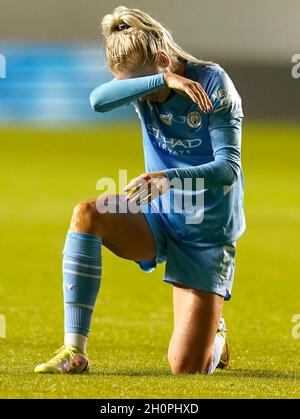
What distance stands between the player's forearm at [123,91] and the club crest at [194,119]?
25 centimetres

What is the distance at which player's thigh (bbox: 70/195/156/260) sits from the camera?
4852 millimetres

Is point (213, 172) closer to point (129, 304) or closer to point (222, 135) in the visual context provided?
point (222, 135)

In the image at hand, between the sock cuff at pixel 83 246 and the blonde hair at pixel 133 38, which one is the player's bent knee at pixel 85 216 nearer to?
the sock cuff at pixel 83 246

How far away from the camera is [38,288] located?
796 cm

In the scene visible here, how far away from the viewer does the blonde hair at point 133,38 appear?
192 inches

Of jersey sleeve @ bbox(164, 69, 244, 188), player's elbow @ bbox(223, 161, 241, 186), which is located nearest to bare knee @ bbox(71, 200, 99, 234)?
jersey sleeve @ bbox(164, 69, 244, 188)

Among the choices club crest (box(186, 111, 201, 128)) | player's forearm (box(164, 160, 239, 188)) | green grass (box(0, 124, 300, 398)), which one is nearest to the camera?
green grass (box(0, 124, 300, 398))

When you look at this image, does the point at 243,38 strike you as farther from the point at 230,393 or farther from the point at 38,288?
the point at 230,393

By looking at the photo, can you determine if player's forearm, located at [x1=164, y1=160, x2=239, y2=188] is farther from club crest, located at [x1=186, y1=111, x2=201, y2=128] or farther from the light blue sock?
the light blue sock

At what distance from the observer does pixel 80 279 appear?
4859mm

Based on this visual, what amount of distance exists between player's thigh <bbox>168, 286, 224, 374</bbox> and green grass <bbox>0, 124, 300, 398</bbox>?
103 mm
